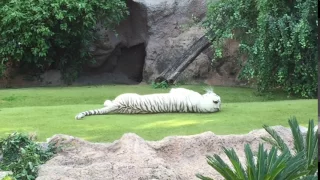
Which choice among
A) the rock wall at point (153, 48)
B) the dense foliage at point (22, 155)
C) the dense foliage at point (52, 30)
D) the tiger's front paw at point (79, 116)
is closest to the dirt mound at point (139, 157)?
the dense foliage at point (22, 155)

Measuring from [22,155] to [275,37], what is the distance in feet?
16.1

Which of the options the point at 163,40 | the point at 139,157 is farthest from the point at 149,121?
the point at 163,40

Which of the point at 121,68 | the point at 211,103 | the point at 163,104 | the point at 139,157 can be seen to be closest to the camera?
the point at 139,157

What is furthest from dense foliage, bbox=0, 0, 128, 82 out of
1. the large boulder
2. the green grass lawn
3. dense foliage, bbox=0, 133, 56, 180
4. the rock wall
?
dense foliage, bbox=0, 133, 56, 180

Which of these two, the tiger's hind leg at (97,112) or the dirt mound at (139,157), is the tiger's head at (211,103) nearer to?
the tiger's hind leg at (97,112)

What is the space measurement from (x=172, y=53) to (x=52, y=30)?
2335mm

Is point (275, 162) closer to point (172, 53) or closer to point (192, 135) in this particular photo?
point (192, 135)

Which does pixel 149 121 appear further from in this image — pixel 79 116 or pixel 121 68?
pixel 121 68

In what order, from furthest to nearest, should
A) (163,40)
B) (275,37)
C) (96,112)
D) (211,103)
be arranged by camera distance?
1. (163,40)
2. (275,37)
3. (211,103)
4. (96,112)

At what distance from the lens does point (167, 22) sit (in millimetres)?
11445

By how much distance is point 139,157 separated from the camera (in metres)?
4.18

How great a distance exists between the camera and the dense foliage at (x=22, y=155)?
13.0 ft

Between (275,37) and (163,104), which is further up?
(275,37)

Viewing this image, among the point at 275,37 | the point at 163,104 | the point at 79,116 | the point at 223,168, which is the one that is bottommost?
the point at 79,116
